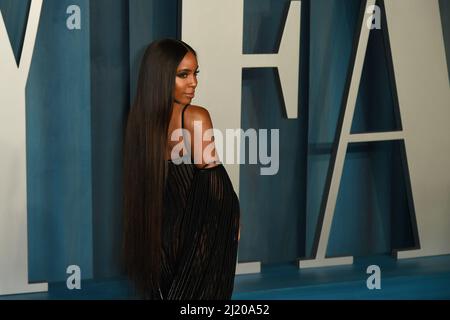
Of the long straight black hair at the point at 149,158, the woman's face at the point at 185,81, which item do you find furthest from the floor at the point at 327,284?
the woman's face at the point at 185,81

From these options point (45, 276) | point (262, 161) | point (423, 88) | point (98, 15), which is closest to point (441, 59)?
point (423, 88)

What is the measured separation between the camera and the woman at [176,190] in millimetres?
3264

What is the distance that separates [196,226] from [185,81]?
50 centimetres

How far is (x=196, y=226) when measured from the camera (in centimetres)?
329

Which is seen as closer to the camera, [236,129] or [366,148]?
[236,129]

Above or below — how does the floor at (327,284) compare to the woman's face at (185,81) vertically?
below

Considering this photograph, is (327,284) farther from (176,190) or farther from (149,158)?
(149,158)

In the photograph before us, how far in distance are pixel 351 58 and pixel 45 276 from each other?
156cm

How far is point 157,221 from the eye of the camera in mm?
3299

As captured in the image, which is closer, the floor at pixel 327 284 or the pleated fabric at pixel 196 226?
the pleated fabric at pixel 196 226

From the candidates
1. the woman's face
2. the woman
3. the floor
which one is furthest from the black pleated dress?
the floor

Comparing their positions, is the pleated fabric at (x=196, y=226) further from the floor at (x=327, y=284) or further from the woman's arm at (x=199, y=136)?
the floor at (x=327, y=284)
